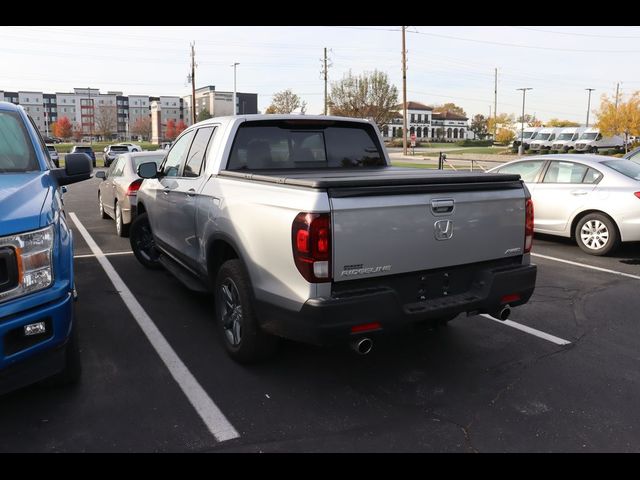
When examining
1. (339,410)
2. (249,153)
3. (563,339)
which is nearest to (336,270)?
(339,410)

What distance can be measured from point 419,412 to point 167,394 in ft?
5.64

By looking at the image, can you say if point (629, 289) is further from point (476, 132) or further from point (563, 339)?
point (476, 132)

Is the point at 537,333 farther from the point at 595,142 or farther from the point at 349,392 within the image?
the point at 595,142

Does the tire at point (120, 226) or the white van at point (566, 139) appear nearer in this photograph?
the tire at point (120, 226)

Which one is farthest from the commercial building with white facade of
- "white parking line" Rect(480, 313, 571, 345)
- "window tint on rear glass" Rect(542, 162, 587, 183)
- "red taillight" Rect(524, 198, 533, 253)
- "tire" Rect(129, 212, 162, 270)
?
"red taillight" Rect(524, 198, 533, 253)

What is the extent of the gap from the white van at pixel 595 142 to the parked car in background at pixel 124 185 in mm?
50006

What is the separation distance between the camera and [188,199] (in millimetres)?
5121

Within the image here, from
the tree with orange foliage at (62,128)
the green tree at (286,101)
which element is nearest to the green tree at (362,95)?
the green tree at (286,101)

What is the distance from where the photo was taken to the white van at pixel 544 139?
55.8 m

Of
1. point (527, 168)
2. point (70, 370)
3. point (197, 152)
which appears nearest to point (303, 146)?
point (197, 152)

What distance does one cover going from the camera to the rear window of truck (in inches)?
194

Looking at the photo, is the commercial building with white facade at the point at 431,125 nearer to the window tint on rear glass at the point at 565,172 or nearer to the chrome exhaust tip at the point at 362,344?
the window tint on rear glass at the point at 565,172

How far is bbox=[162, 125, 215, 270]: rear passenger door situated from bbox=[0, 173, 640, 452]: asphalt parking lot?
70cm

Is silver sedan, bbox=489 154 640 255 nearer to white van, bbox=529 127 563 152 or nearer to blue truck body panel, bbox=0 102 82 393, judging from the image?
blue truck body panel, bbox=0 102 82 393
